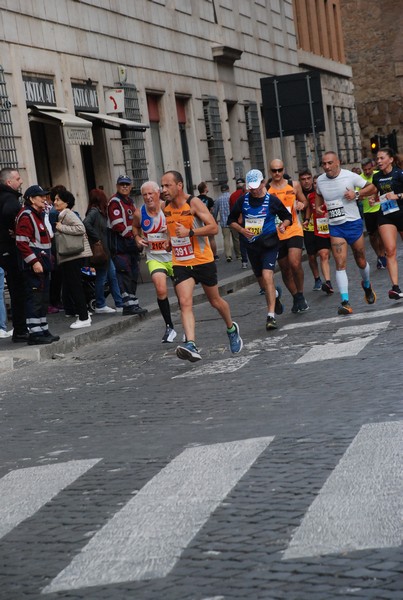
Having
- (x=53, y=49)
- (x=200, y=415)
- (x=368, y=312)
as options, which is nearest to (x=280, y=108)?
(x=53, y=49)

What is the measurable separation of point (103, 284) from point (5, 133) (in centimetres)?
394

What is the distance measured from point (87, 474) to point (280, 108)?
2614 cm

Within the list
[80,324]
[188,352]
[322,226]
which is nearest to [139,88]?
[322,226]

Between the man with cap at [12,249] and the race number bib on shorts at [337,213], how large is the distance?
345 centimetres

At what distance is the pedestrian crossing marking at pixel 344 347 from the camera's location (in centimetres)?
1202

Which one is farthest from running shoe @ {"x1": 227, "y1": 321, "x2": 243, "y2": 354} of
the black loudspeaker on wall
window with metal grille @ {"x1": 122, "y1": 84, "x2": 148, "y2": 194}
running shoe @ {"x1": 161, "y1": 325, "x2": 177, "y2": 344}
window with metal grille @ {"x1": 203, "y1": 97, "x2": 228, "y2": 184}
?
window with metal grille @ {"x1": 203, "y1": 97, "x2": 228, "y2": 184}

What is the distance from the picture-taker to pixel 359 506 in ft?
20.2

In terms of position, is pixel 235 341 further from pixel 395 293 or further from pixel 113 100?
pixel 113 100

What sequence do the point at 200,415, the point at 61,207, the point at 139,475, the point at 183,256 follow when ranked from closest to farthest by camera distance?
the point at 139,475
the point at 200,415
the point at 183,256
the point at 61,207

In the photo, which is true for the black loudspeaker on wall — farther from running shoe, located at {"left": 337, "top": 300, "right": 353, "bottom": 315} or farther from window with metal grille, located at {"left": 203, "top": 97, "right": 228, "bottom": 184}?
running shoe, located at {"left": 337, "top": 300, "right": 353, "bottom": 315}

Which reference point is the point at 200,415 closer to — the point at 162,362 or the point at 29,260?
the point at 162,362

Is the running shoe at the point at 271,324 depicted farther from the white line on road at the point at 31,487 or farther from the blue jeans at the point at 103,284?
the white line on road at the point at 31,487

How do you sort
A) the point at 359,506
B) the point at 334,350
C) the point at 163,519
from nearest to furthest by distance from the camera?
the point at 359,506 < the point at 163,519 < the point at 334,350

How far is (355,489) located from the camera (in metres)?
6.52
